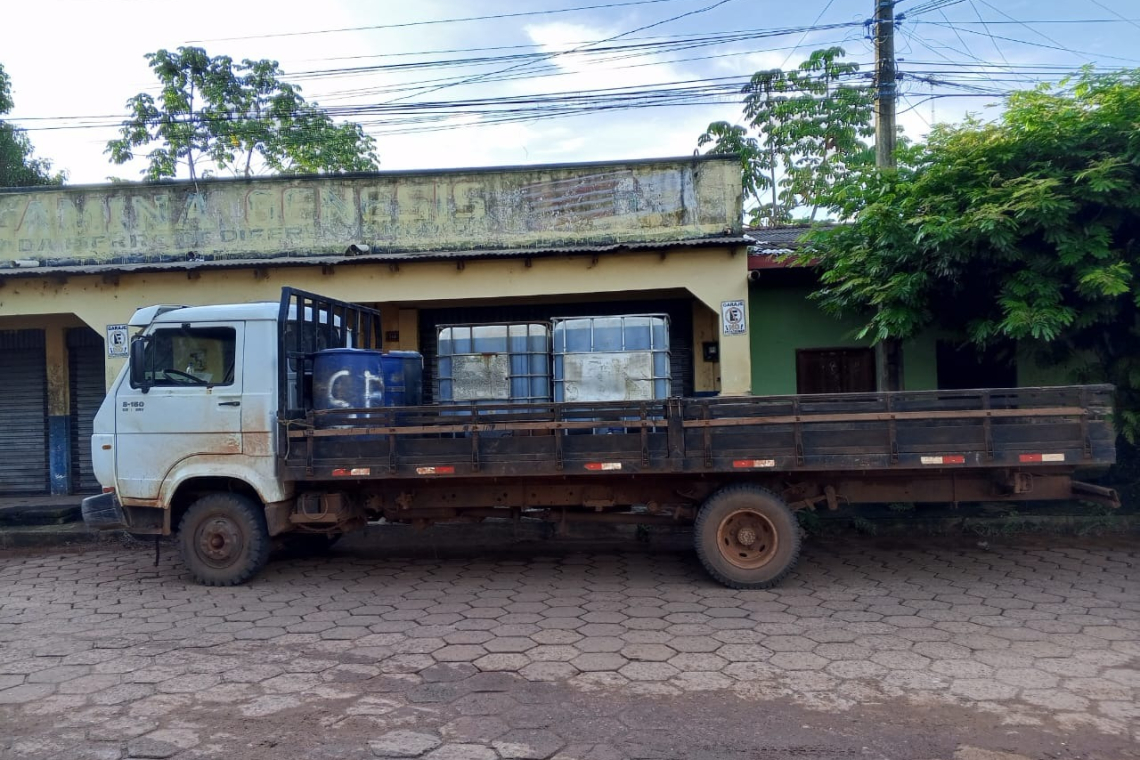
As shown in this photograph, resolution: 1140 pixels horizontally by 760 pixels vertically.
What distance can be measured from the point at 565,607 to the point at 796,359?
619 cm

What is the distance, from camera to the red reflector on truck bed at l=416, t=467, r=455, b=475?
619 centimetres

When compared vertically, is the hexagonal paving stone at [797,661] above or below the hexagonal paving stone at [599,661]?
below

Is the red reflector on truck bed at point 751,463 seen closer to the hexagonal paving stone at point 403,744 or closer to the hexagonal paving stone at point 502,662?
the hexagonal paving stone at point 502,662

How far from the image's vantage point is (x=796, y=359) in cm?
1068

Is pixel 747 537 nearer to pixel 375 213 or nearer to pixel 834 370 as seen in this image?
pixel 834 370

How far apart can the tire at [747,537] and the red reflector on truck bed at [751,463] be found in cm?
29

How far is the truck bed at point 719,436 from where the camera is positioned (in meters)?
5.74

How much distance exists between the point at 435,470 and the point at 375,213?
5.37m

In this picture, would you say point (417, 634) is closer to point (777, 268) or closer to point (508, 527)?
point (508, 527)

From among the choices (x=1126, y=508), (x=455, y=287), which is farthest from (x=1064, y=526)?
(x=455, y=287)

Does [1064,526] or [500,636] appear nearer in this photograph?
[500,636]

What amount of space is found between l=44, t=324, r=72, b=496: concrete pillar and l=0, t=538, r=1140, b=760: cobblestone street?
5542mm

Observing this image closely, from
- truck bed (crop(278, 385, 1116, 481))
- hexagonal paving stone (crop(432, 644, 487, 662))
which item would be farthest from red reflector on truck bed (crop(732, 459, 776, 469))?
hexagonal paving stone (crop(432, 644, 487, 662))

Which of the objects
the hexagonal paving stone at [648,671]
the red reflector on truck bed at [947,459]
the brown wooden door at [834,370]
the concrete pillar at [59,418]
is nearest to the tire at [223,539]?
the hexagonal paving stone at [648,671]
